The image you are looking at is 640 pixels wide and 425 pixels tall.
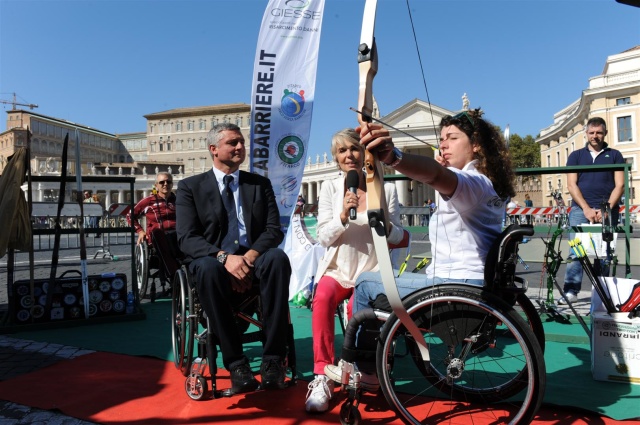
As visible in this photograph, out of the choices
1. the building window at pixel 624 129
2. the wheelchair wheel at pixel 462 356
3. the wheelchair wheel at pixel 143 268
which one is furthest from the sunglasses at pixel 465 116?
the building window at pixel 624 129

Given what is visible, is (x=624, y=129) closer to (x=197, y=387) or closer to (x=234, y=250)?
(x=234, y=250)

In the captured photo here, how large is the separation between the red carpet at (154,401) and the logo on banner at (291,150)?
2.93 metres

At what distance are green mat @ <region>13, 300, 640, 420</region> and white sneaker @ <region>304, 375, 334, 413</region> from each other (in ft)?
2.34

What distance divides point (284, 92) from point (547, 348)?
12.2 feet

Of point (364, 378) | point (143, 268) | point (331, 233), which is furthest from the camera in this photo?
point (143, 268)

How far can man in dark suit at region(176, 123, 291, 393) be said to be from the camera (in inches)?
114

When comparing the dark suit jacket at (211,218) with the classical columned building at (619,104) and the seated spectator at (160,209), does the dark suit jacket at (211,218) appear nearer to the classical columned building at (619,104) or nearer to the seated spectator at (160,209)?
the seated spectator at (160,209)

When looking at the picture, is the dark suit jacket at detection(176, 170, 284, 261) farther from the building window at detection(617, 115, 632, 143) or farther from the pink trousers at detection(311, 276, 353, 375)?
the building window at detection(617, 115, 632, 143)

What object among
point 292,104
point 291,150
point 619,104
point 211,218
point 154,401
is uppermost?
point 619,104

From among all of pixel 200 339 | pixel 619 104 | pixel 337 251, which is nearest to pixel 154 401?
pixel 200 339

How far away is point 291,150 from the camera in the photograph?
6070mm

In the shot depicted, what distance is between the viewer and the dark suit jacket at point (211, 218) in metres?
3.26

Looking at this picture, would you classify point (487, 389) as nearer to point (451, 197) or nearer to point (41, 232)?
point (451, 197)

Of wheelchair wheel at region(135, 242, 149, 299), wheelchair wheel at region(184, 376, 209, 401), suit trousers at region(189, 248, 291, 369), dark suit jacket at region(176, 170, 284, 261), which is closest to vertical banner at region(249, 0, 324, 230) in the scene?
wheelchair wheel at region(135, 242, 149, 299)
